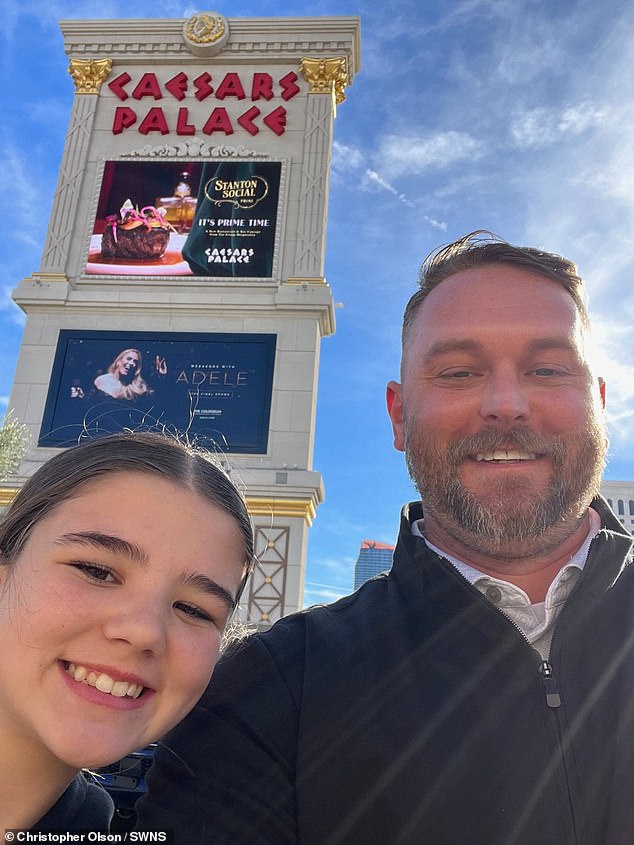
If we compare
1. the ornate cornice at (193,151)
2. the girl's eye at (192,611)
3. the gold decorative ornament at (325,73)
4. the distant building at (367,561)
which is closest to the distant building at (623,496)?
the gold decorative ornament at (325,73)

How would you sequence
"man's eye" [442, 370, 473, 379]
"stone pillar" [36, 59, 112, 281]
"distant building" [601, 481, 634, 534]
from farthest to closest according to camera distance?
"distant building" [601, 481, 634, 534], "stone pillar" [36, 59, 112, 281], "man's eye" [442, 370, 473, 379]

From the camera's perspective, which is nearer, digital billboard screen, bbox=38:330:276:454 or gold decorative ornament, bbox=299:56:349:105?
digital billboard screen, bbox=38:330:276:454

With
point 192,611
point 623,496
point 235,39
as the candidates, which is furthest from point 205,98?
point 623,496

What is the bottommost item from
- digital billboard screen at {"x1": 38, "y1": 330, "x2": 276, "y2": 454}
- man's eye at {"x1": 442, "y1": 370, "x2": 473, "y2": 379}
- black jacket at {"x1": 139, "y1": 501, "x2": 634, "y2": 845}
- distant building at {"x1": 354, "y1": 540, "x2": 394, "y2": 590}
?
black jacket at {"x1": 139, "y1": 501, "x2": 634, "y2": 845}

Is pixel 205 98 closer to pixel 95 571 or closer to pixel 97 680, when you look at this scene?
pixel 95 571

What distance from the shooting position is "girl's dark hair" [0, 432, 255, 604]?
1641 mm

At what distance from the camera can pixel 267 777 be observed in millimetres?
1407

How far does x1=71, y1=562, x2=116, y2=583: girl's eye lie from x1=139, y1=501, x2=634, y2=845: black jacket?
41 cm

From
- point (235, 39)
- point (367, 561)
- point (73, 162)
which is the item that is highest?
point (367, 561)

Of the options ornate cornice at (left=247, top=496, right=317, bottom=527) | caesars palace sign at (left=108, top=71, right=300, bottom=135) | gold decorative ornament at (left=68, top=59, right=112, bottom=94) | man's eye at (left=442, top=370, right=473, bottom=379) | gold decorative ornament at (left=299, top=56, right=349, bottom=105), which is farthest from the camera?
gold decorative ornament at (left=68, top=59, right=112, bottom=94)

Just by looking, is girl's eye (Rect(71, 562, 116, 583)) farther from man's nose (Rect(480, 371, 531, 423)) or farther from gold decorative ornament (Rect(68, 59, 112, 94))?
gold decorative ornament (Rect(68, 59, 112, 94))

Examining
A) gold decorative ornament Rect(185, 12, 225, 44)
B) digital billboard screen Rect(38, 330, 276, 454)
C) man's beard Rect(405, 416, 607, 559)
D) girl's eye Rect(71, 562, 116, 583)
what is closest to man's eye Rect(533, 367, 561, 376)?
man's beard Rect(405, 416, 607, 559)

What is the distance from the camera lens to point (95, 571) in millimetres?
1456

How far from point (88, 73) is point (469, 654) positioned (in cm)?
2203
